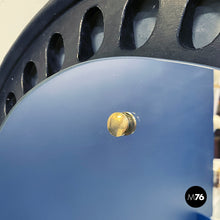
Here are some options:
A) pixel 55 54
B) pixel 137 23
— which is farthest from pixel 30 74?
pixel 137 23

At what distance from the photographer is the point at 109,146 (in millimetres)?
319

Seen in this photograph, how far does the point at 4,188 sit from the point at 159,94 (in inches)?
8.8

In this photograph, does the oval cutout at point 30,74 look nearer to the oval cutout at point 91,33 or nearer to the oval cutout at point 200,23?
the oval cutout at point 91,33

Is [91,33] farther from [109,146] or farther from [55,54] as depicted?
[109,146]

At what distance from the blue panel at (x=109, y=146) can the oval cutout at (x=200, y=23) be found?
7 centimetres

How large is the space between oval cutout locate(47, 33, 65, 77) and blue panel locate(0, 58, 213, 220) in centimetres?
13

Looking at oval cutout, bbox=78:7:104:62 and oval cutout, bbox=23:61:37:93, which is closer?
oval cutout, bbox=78:7:104:62

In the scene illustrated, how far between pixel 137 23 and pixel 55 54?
0.56ft

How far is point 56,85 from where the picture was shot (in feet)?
1.20

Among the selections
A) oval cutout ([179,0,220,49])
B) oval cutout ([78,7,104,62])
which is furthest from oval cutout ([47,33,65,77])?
oval cutout ([179,0,220,49])

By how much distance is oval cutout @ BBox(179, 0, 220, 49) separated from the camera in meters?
0.33

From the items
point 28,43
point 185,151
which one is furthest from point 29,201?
point 28,43

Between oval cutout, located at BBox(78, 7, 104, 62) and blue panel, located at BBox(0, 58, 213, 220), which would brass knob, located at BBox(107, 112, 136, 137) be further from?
oval cutout, located at BBox(78, 7, 104, 62)

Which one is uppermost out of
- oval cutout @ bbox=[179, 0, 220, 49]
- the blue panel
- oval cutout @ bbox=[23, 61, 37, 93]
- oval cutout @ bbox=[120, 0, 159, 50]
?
oval cutout @ bbox=[23, 61, 37, 93]
